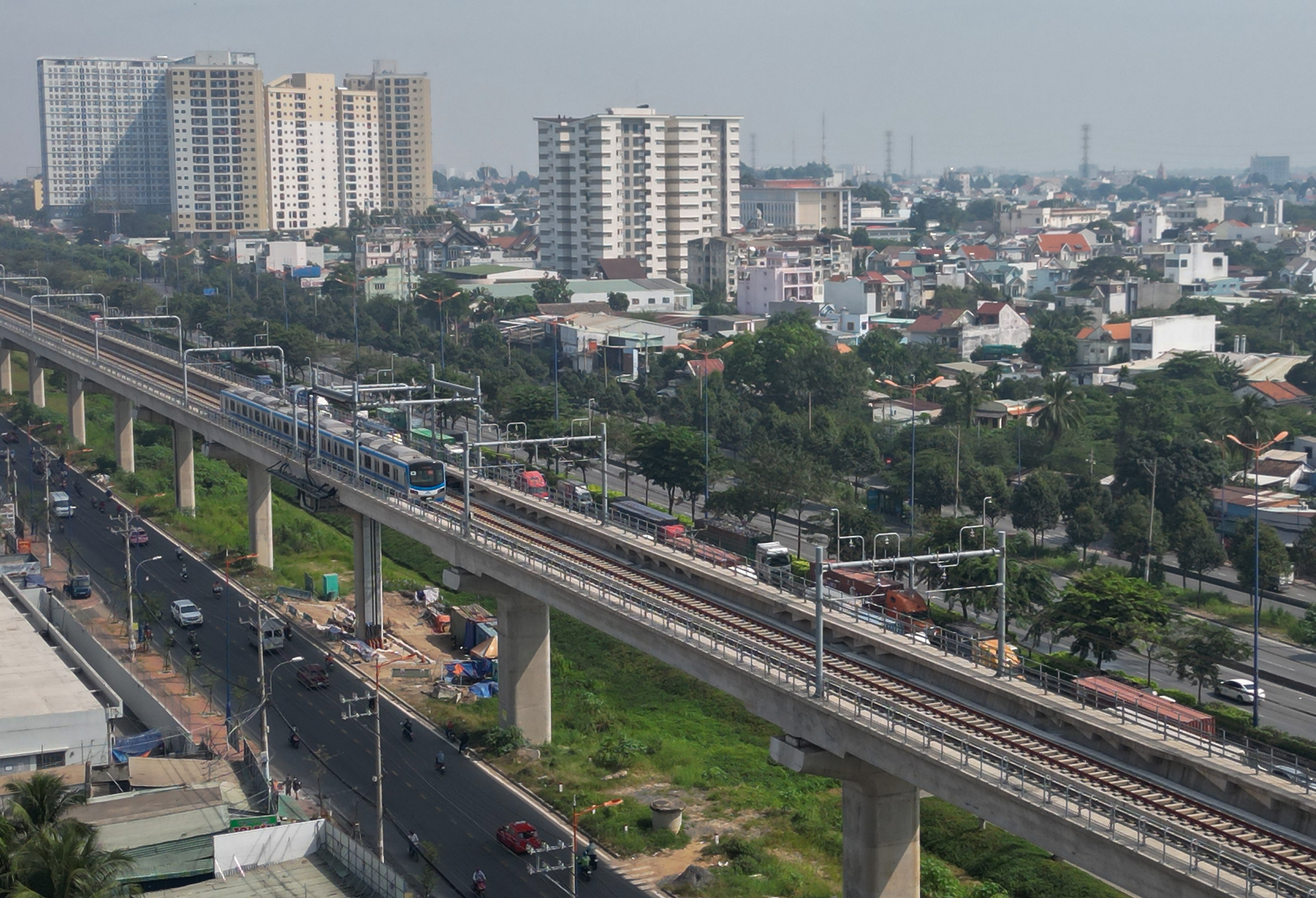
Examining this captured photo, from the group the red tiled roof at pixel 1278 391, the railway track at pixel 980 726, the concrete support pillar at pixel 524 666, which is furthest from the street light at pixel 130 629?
the red tiled roof at pixel 1278 391

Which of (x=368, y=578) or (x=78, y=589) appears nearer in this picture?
(x=368, y=578)

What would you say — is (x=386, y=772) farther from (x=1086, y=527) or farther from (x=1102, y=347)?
(x=1102, y=347)

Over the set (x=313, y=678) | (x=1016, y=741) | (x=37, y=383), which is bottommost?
(x=313, y=678)

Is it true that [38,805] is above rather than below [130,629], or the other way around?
above

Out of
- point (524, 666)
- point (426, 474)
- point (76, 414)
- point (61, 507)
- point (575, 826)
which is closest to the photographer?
point (575, 826)

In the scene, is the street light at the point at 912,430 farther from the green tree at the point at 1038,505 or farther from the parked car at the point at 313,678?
the parked car at the point at 313,678

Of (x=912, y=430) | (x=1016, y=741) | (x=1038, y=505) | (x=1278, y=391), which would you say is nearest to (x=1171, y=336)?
(x=1278, y=391)

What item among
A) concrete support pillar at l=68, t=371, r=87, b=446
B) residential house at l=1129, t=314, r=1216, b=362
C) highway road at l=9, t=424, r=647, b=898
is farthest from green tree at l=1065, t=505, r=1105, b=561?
concrete support pillar at l=68, t=371, r=87, b=446

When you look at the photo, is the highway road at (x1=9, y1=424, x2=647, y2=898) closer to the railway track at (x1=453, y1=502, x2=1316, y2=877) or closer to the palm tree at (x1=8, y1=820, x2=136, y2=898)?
the railway track at (x1=453, y1=502, x2=1316, y2=877)
